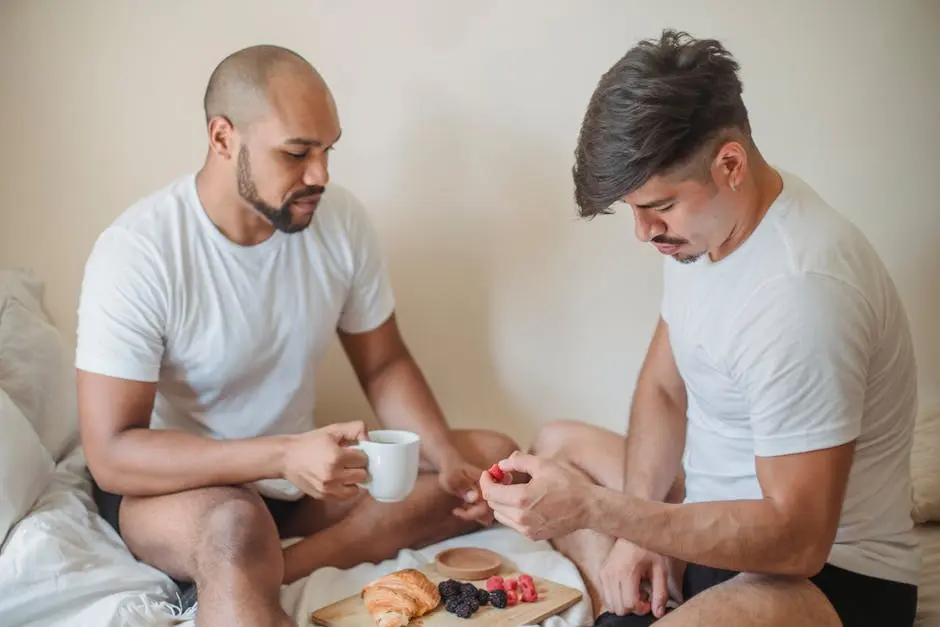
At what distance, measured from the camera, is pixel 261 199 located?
163cm

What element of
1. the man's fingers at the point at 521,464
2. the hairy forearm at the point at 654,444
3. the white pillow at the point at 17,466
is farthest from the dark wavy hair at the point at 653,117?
the white pillow at the point at 17,466

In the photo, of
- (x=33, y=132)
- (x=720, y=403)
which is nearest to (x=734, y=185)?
(x=720, y=403)

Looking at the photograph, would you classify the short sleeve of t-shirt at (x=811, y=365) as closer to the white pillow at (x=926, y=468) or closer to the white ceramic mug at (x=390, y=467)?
the white ceramic mug at (x=390, y=467)

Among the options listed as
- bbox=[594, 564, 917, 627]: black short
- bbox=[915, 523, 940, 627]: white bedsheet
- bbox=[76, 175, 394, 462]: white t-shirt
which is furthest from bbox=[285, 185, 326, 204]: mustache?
bbox=[915, 523, 940, 627]: white bedsheet

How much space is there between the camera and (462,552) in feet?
5.52

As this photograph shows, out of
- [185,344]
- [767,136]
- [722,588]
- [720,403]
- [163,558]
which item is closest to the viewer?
[722,588]

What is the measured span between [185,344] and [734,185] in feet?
3.01

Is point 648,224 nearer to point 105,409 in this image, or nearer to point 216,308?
point 216,308

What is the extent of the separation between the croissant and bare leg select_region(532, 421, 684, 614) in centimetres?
28

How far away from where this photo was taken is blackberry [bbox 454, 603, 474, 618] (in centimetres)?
144

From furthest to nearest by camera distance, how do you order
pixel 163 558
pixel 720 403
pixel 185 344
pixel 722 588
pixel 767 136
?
pixel 767 136, pixel 185 344, pixel 163 558, pixel 720 403, pixel 722 588

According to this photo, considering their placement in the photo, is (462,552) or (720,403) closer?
(720,403)

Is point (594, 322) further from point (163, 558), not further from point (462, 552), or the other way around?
point (163, 558)

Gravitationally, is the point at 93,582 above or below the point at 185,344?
below
